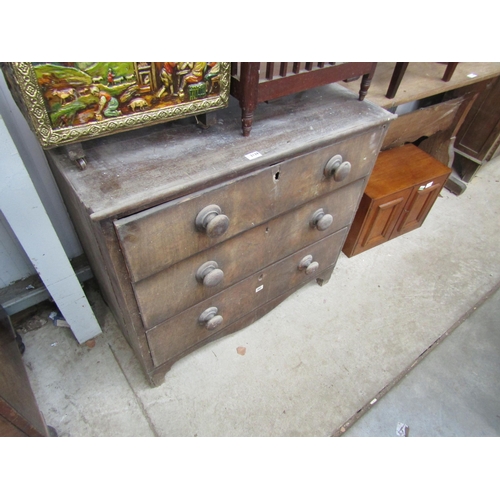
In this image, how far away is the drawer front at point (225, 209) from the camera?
2.93 ft

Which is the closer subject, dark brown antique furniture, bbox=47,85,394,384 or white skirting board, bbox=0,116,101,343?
dark brown antique furniture, bbox=47,85,394,384

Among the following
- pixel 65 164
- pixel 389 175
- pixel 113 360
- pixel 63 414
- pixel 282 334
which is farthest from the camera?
pixel 389 175

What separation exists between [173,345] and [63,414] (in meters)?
0.55

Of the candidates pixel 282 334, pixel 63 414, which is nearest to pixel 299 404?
pixel 282 334

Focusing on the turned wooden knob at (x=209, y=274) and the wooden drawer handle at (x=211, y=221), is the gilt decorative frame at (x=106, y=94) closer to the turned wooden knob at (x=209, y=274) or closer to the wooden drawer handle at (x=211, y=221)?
the wooden drawer handle at (x=211, y=221)

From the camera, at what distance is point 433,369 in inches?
65.3

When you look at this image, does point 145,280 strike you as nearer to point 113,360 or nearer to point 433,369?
point 113,360

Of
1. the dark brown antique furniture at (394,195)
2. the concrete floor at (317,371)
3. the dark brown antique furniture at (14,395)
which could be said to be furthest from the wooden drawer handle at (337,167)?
the dark brown antique furniture at (14,395)

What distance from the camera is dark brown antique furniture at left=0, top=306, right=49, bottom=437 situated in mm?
1007

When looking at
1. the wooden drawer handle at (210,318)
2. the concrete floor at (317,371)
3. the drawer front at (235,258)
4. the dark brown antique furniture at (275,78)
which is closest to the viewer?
the dark brown antique furniture at (275,78)

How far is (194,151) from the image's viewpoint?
979mm

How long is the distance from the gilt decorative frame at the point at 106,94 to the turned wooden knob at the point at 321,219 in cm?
57

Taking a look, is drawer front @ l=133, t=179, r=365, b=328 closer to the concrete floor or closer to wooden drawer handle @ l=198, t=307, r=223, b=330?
wooden drawer handle @ l=198, t=307, r=223, b=330

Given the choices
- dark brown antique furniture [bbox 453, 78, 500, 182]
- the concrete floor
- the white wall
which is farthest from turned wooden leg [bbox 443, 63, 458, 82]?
the white wall
